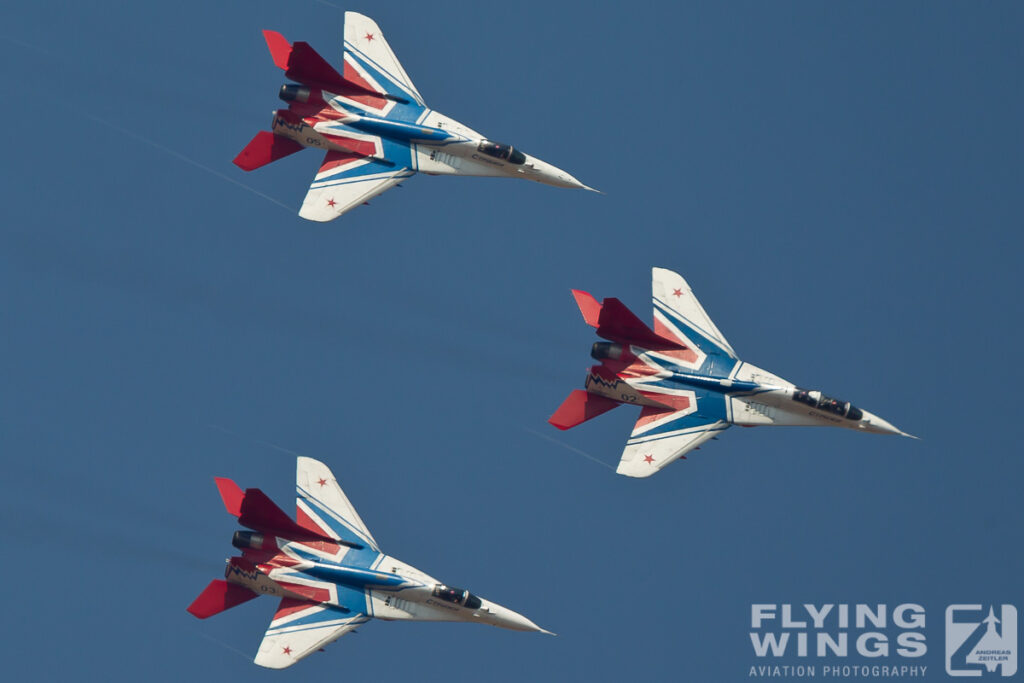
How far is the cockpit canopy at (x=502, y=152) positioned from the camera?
57.5 metres

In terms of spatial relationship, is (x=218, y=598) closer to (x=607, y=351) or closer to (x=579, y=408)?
(x=579, y=408)

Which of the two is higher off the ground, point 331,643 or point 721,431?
point 721,431

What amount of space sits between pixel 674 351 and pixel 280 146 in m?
12.1

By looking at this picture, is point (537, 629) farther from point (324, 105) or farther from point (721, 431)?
point (324, 105)

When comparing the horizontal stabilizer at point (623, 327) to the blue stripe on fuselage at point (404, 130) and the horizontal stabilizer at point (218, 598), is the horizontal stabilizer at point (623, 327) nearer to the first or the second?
the blue stripe on fuselage at point (404, 130)

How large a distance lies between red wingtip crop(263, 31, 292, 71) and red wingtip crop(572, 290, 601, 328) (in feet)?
33.9

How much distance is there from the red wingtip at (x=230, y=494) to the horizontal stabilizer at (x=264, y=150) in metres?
8.77

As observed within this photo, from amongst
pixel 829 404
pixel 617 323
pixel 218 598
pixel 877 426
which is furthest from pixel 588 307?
pixel 218 598

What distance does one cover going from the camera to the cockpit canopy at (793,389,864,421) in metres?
56.6

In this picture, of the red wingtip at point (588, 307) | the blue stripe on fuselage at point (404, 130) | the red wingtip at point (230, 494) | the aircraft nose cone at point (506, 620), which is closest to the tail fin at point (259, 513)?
the red wingtip at point (230, 494)

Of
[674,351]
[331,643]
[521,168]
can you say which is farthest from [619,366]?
[331,643]

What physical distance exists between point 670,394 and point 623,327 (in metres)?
2.21

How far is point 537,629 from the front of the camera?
55.1 meters

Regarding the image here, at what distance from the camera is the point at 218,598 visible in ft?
180
